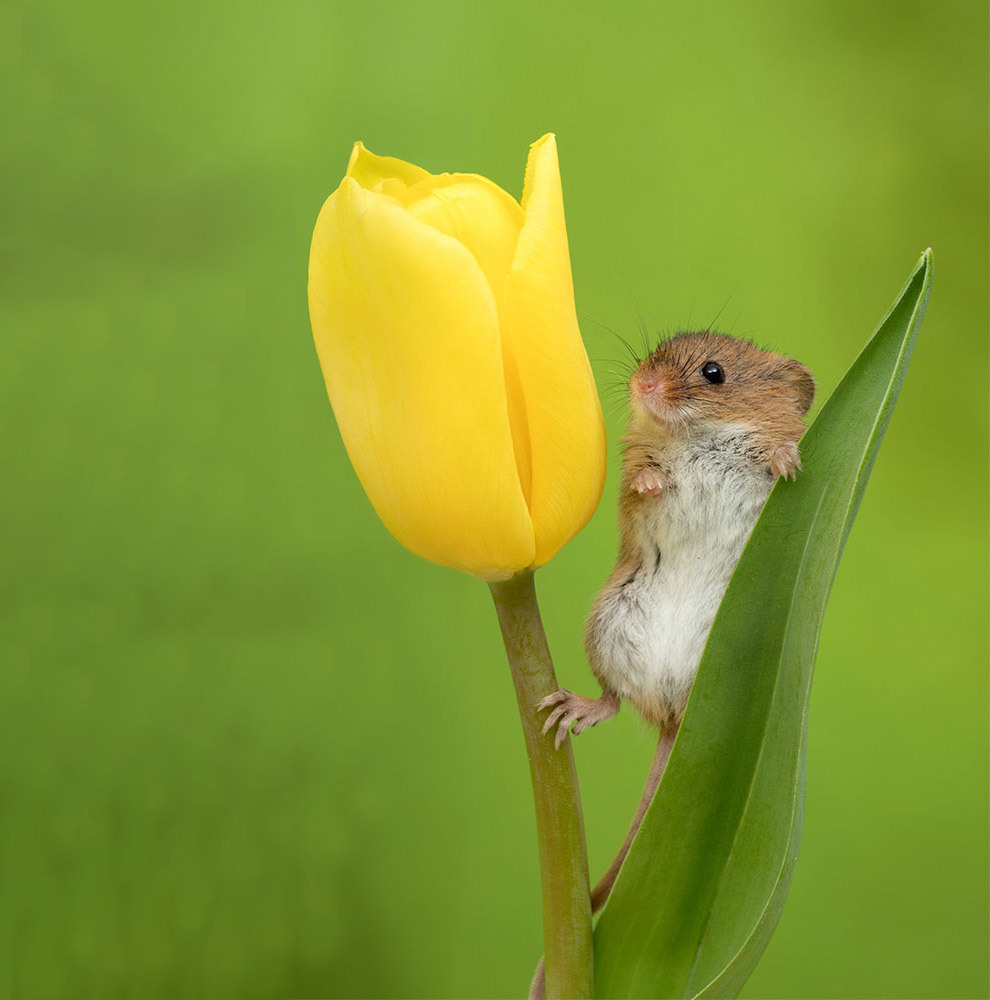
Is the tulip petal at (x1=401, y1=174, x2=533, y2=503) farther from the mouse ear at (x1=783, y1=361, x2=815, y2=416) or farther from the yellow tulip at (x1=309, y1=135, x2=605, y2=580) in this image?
the mouse ear at (x1=783, y1=361, x2=815, y2=416)

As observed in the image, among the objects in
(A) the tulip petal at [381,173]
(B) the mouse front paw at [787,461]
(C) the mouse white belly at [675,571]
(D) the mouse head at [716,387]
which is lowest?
(C) the mouse white belly at [675,571]

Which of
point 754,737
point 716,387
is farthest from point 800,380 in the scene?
point 754,737

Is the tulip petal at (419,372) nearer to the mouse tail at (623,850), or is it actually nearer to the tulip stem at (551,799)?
the tulip stem at (551,799)

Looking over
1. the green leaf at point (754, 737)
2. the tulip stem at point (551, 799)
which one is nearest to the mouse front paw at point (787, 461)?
the green leaf at point (754, 737)

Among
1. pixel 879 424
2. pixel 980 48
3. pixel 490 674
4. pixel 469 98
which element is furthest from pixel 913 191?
pixel 879 424

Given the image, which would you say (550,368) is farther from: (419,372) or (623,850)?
(623,850)

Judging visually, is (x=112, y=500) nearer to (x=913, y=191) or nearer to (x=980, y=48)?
(x=913, y=191)

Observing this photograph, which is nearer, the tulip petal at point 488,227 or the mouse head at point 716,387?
the tulip petal at point 488,227
